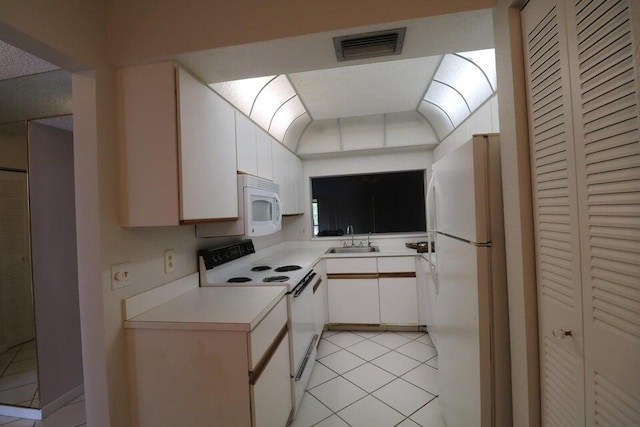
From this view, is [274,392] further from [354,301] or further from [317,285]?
[354,301]

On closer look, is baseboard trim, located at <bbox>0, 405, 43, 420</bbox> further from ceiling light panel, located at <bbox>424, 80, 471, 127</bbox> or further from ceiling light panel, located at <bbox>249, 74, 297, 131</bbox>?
ceiling light panel, located at <bbox>424, 80, 471, 127</bbox>

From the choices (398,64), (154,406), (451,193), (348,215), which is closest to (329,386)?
(154,406)

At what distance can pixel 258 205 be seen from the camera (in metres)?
2.12

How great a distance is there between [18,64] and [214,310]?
1924 mm

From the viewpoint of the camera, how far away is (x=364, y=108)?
3.05m

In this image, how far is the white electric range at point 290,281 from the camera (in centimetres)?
189

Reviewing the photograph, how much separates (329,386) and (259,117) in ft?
7.73

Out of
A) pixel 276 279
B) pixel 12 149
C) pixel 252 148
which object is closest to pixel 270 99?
pixel 252 148

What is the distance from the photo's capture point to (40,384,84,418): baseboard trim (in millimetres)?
1948

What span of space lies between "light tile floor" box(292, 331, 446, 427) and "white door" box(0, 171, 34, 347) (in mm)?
3029

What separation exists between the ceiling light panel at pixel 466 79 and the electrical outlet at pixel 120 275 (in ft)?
8.35

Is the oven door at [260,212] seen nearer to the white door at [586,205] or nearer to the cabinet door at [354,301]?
the cabinet door at [354,301]

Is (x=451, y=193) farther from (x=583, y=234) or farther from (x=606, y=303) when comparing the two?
(x=606, y=303)

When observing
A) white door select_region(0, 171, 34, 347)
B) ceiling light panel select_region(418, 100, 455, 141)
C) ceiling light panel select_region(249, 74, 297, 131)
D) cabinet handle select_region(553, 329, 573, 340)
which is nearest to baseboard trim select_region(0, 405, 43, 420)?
white door select_region(0, 171, 34, 347)
